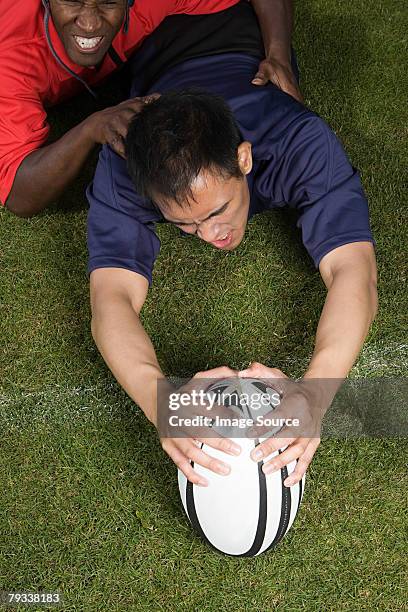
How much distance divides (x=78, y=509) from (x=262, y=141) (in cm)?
159

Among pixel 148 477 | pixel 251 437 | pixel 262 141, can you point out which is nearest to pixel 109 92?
pixel 262 141

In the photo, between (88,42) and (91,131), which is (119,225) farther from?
(88,42)

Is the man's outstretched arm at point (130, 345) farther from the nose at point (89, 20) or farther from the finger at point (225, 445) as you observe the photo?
the nose at point (89, 20)

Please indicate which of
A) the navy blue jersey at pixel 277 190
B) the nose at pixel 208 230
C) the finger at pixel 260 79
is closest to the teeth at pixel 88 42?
the navy blue jersey at pixel 277 190

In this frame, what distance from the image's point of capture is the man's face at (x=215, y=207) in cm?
299

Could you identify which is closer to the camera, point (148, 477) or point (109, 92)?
point (148, 477)

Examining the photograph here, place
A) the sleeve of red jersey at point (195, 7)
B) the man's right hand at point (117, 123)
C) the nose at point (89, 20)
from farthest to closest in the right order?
the sleeve of red jersey at point (195, 7)
the nose at point (89, 20)
the man's right hand at point (117, 123)

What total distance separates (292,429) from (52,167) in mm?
1711

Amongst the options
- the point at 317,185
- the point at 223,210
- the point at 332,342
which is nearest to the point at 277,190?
the point at 317,185

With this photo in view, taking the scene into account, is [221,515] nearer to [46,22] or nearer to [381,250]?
[381,250]

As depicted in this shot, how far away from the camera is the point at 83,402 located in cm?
357

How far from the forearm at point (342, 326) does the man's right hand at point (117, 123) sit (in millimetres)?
995

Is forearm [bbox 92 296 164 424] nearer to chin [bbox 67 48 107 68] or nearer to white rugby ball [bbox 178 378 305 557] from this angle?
white rugby ball [bbox 178 378 305 557]

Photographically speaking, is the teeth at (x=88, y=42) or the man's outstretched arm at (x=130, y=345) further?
the teeth at (x=88, y=42)
